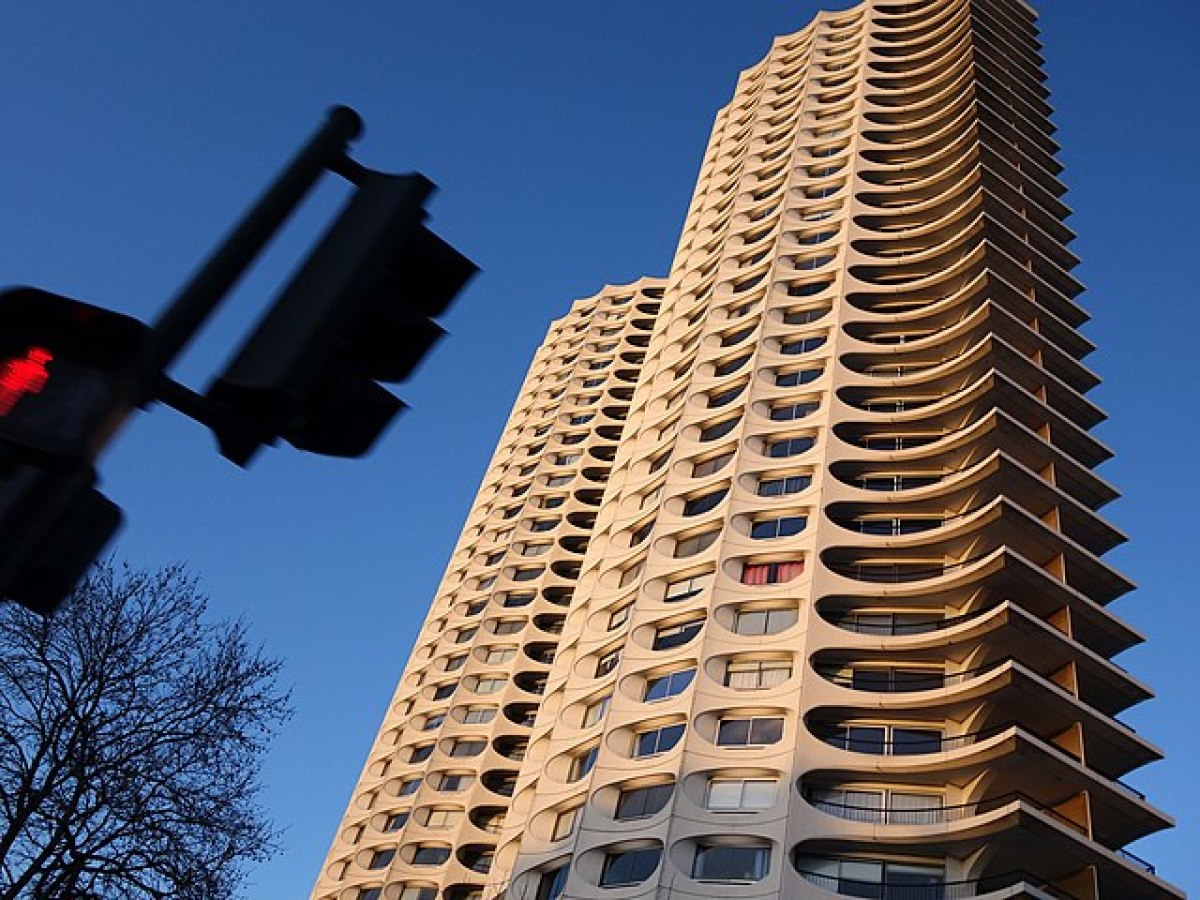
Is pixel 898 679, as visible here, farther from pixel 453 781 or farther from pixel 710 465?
pixel 453 781

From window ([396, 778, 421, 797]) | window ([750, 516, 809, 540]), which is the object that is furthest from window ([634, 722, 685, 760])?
window ([396, 778, 421, 797])

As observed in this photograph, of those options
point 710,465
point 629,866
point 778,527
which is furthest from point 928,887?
point 710,465

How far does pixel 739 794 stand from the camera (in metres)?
39.9

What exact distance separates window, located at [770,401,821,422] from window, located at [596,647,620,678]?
13.8 metres

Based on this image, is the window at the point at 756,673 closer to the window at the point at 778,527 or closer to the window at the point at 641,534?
the window at the point at 778,527

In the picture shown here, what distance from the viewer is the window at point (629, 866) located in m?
39.2

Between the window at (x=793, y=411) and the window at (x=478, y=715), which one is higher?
the window at (x=793, y=411)

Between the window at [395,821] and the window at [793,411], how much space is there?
35242 mm

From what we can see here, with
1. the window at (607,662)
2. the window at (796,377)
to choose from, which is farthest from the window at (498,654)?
the window at (796,377)

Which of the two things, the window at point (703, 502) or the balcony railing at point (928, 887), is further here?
the window at point (703, 502)

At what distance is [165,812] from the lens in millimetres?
21984

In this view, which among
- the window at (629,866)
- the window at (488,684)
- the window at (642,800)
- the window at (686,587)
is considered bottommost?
the window at (629,866)

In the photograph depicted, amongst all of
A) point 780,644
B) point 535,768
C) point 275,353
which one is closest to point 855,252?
point 780,644

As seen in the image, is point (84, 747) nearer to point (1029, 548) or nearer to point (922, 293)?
point (1029, 548)
